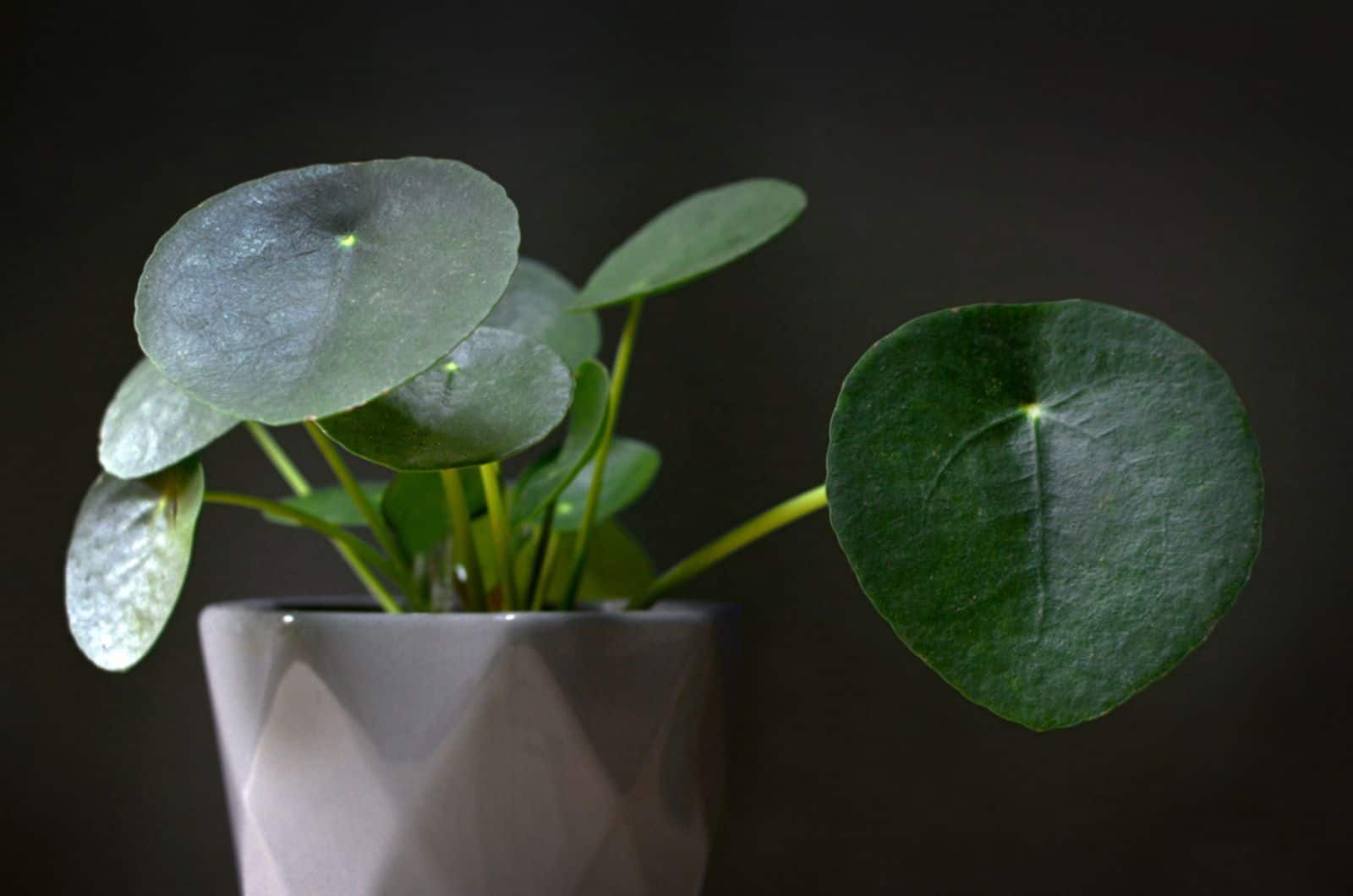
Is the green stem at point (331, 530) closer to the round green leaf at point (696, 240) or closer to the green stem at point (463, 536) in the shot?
the green stem at point (463, 536)

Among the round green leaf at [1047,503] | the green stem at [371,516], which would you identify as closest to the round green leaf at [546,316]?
the green stem at [371,516]

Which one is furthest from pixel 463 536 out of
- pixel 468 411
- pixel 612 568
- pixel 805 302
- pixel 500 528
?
pixel 805 302

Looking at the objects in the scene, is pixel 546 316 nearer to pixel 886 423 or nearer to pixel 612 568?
pixel 612 568

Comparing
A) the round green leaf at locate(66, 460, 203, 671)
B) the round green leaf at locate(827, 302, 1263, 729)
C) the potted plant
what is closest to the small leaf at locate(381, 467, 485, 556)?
the potted plant

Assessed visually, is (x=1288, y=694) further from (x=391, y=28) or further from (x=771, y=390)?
(x=391, y=28)

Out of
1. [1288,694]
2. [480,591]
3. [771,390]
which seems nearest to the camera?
[480,591]

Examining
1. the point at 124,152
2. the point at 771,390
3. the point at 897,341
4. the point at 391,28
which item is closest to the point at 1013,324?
the point at 897,341
